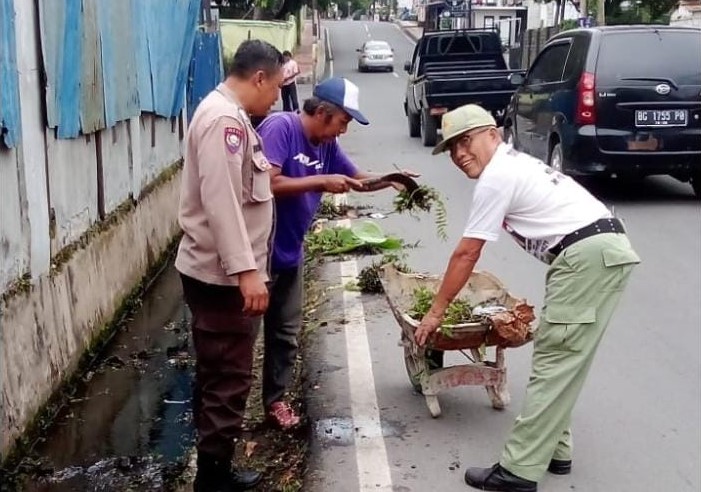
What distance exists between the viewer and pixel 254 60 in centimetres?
396

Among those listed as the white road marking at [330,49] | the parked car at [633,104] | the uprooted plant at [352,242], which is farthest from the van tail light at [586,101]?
the white road marking at [330,49]

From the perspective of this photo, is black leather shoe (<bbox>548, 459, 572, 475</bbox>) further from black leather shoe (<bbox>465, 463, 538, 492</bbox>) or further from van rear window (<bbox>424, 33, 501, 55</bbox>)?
van rear window (<bbox>424, 33, 501, 55</bbox>)

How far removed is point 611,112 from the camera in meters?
10.3

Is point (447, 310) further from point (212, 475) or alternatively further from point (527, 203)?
point (212, 475)

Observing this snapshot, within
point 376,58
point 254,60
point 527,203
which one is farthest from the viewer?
point 376,58

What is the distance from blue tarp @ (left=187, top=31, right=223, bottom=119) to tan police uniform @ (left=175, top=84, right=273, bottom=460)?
30.8 ft

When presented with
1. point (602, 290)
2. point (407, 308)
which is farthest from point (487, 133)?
point (407, 308)

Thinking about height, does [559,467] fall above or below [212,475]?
below

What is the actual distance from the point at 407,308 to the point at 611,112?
19.2ft

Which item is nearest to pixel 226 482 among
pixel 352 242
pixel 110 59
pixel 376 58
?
pixel 110 59

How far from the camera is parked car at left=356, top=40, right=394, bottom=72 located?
4400 cm

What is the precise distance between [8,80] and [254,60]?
1.77 metres

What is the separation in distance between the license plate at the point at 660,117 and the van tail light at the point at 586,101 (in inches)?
18.6

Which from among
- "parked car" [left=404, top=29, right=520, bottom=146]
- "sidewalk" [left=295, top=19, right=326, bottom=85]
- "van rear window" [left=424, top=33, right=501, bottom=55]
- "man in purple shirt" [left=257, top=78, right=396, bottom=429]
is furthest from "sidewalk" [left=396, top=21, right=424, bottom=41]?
"man in purple shirt" [left=257, top=78, right=396, bottom=429]
